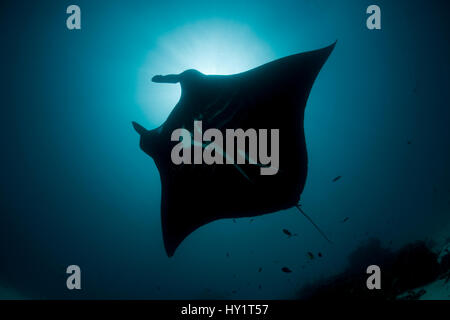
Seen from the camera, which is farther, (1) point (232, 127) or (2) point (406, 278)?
(2) point (406, 278)

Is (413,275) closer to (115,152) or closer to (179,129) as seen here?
(179,129)

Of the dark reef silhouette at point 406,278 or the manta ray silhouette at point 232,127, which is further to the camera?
the dark reef silhouette at point 406,278

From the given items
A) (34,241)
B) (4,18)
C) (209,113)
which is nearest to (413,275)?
(209,113)

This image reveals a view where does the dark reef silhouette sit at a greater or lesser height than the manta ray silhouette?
lesser

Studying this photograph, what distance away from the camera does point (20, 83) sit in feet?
27.8

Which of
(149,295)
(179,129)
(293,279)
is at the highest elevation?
(179,129)

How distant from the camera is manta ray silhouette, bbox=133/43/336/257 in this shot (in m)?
3.18

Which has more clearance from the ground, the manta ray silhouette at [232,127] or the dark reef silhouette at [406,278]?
the manta ray silhouette at [232,127]

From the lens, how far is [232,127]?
11.8 feet

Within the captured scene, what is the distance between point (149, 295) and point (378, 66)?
28.5 metres

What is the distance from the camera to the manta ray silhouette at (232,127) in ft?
10.4

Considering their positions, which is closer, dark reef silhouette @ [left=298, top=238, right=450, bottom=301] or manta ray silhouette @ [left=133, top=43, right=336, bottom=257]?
manta ray silhouette @ [left=133, top=43, right=336, bottom=257]

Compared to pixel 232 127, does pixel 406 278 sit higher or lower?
lower

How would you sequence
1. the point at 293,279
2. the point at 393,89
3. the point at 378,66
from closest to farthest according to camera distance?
the point at 378,66, the point at 393,89, the point at 293,279
